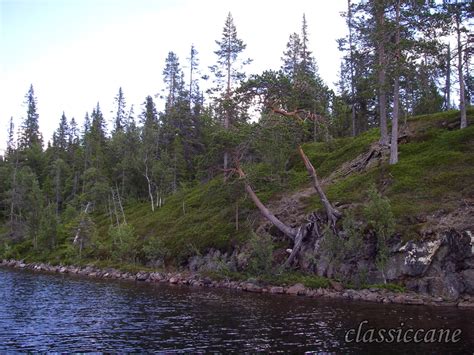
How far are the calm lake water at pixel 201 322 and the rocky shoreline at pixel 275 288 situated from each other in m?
1.61

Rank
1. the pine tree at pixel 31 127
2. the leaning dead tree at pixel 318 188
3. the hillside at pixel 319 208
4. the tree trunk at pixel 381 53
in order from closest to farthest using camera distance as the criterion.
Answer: the hillside at pixel 319 208, the leaning dead tree at pixel 318 188, the tree trunk at pixel 381 53, the pine tree at pixel 31 127

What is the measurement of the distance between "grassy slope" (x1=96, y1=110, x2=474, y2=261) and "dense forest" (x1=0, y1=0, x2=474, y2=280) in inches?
13.8

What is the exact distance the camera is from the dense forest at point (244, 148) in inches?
1473

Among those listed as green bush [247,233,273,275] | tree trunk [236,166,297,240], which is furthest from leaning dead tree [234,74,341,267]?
green bush [247,233,273,275]

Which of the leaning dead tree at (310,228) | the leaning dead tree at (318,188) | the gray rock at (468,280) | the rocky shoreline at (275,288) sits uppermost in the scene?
the leaning dead tree at (318,188)

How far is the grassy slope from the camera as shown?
34.7 meters

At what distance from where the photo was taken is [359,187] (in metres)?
40.8

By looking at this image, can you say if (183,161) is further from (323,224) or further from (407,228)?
(407,228)

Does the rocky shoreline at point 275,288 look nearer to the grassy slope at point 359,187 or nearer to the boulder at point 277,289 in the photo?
the boulder at point 277,289

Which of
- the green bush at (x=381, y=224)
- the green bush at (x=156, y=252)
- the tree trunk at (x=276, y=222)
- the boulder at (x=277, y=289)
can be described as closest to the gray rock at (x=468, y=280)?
the green bush at (x=381, y=224)

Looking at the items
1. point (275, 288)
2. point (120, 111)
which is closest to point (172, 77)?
point (120, 111)

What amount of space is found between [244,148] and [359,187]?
11.8m

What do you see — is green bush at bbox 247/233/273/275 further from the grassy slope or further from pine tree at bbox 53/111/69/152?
pine tree at bbox 53/111/69/152

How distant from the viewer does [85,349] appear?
17188mm
